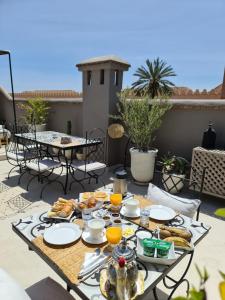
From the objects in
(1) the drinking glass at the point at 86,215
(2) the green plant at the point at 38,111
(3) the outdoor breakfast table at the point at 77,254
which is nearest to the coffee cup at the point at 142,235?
(3) the outdoor breakfast table at the point at 77,254

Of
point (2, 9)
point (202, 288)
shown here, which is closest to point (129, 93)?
point (2, 9)

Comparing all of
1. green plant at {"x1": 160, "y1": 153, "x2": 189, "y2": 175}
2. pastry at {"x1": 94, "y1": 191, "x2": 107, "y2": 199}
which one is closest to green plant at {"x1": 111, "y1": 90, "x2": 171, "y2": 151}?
green plant at {"x1": 160, "y1": 153, "x2": 189, "y2": 175}

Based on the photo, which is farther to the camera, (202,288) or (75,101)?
(75,101)

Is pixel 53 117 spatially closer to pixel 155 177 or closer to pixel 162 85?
pixel 155 177

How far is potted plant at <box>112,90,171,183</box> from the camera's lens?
13.5ft

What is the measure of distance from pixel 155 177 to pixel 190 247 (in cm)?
330

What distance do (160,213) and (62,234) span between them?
779 mm

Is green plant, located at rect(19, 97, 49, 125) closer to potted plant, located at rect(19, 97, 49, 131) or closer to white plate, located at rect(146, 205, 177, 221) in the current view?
potted plant, located at rect(19, 97, 49, 131)

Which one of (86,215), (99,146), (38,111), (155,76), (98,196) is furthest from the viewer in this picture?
(155,76)

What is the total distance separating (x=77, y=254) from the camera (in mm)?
1320

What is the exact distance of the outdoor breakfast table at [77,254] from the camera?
1.11 m

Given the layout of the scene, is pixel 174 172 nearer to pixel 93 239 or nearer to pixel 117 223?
pixel 117 223

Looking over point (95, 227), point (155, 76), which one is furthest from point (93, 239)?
point (155, 76)

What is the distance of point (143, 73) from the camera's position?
1245cm
